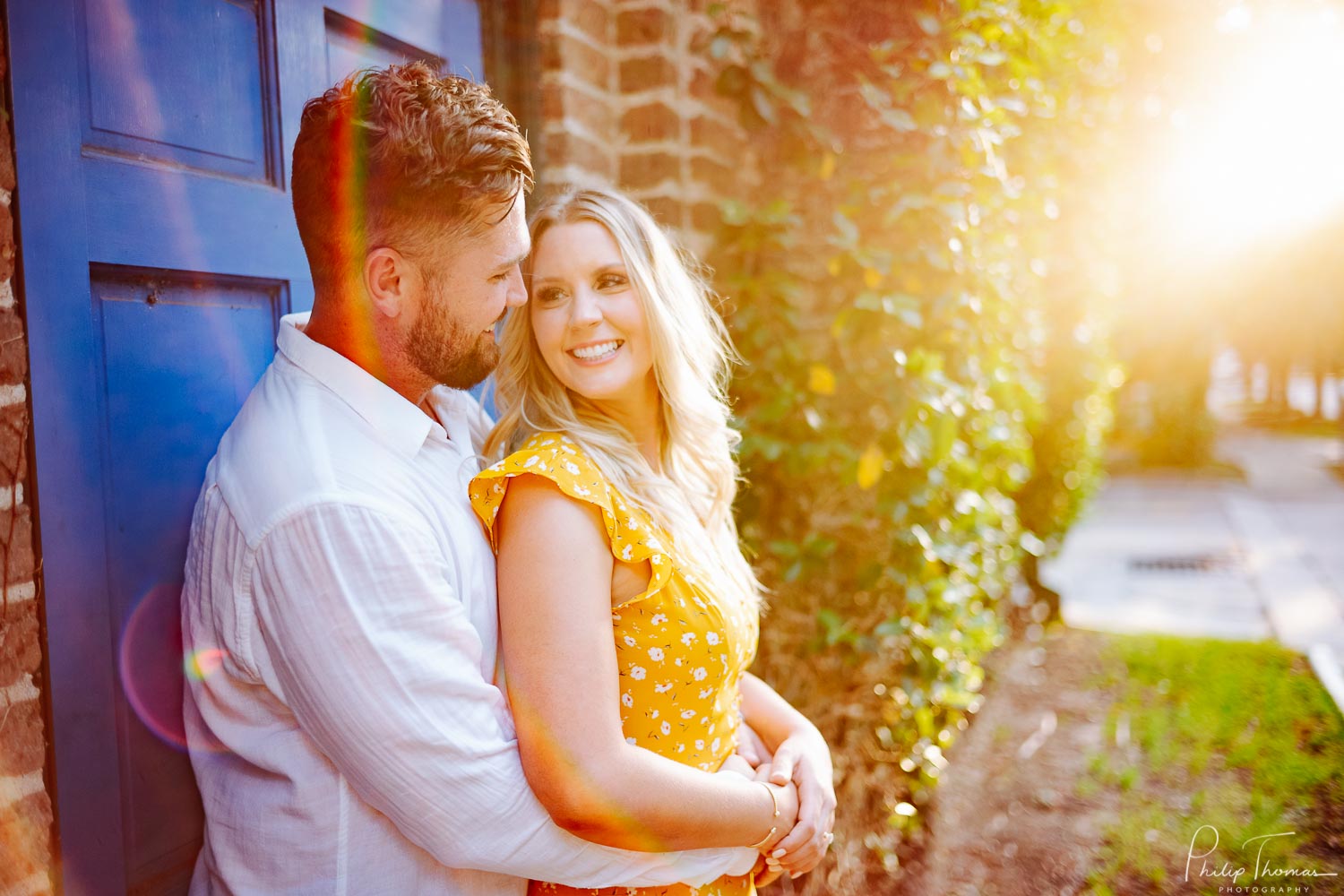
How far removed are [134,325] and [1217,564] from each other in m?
8.90

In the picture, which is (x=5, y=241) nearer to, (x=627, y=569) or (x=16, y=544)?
(x=16, y=544)

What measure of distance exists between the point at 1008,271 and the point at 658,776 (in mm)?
3420

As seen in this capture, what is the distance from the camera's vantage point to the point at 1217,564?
8055 millimetres

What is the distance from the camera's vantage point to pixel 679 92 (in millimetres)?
2762

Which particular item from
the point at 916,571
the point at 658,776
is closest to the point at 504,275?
the point at 658,776

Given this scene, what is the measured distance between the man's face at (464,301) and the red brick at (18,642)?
69 cm

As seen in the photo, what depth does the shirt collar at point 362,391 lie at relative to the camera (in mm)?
1411

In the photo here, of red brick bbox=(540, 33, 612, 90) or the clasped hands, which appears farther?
red brick bbox=(540, 33, 612, 90)

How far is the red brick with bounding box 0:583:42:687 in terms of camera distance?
4.29 ft

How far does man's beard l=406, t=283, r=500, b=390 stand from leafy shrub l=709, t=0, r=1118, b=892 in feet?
4.36

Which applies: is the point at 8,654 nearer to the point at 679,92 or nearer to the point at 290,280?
the point at 290,280

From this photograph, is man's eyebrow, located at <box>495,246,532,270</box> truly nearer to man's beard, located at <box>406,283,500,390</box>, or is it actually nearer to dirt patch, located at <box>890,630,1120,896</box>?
man's beard, located at <box>406,283,500,390</box>

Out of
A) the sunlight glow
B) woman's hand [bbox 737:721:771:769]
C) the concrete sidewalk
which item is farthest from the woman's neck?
the sunlight glow

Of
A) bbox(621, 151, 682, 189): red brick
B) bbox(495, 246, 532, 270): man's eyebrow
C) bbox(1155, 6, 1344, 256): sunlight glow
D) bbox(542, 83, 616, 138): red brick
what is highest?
bbox(1155, 6, 1344, 256): sunlight glow
